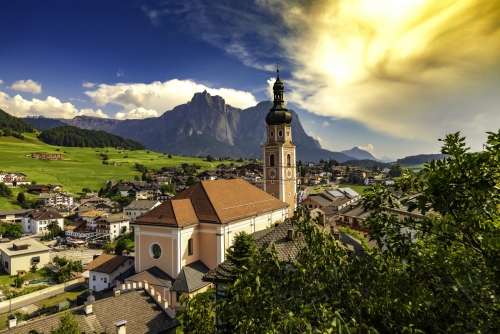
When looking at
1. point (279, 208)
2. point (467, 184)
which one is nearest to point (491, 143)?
point (467, 184)

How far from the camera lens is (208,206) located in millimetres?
29859

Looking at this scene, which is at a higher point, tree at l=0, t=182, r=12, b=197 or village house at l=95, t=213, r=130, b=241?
tree at l=0, t=182, r=12, b=197

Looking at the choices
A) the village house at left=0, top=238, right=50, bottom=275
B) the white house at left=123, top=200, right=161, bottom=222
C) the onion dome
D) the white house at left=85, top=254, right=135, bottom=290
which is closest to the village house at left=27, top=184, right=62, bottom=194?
the white house at left=123, top=200, right=161, bottom=222

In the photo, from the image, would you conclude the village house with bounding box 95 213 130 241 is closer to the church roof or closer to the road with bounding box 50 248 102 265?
the road with bounding box 50 248 102 265

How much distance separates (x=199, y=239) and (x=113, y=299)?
38.9 feet

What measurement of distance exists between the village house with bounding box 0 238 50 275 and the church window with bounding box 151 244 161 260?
127 feet

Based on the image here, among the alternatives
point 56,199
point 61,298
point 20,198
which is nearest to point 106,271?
point 61,298

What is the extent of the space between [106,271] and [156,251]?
1236 centimetres

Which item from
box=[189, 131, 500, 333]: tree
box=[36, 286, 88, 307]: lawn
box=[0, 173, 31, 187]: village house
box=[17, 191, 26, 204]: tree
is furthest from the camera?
box=[0, 173, 31, 187]: village house

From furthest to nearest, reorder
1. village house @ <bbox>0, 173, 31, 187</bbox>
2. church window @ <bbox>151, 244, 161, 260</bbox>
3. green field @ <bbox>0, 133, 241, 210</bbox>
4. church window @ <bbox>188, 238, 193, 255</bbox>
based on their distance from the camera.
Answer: green field @ <bbox>0, 133, 241, 210</bbox> < village house @ <bbox>0, 173, 31, 187</bbox> < church window @ <bbox>188, 238, 193, 255</bbox> < church window @ <bbox>151, 244, 161, 260</bbox>

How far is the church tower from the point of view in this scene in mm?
45062

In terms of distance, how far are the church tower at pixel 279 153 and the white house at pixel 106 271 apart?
872 inches

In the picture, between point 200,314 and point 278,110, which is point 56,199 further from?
point 200,314

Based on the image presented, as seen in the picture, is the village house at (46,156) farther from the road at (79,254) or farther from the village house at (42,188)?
the road at (79,254)
